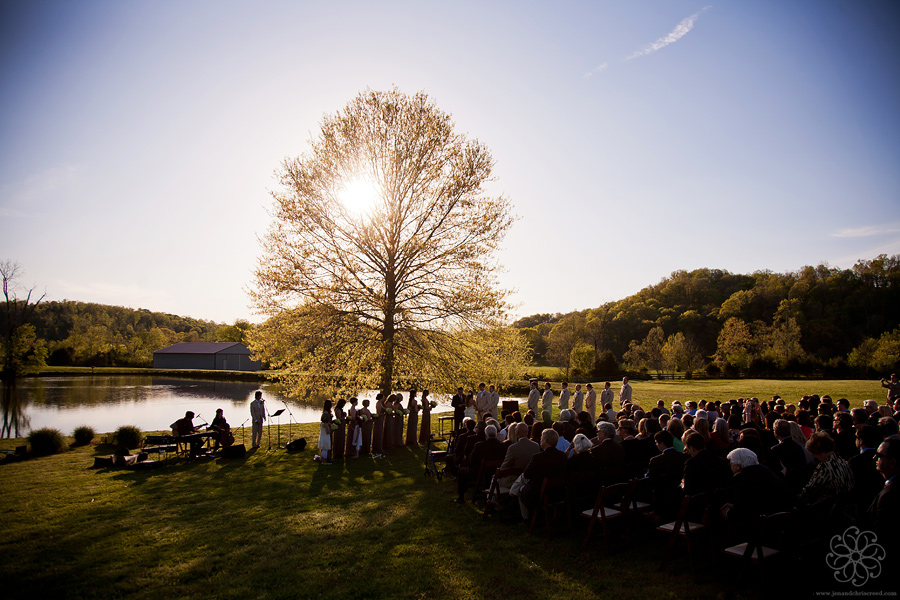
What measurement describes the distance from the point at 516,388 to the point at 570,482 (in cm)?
2906

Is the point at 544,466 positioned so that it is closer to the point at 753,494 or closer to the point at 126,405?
the point at 753,494

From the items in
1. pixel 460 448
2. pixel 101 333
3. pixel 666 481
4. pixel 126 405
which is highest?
pixel 101 333

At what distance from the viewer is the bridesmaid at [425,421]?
1635 centimetres

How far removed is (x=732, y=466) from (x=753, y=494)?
0.33 meters

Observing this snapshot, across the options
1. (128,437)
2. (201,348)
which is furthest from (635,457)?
(201,348)

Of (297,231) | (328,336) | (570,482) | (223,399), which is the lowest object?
(223,399)

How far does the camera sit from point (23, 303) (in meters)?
47.3

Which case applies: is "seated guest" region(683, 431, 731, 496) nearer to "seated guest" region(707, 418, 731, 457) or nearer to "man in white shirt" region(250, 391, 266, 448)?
"seated guest" region(707, 418, 731, 457)

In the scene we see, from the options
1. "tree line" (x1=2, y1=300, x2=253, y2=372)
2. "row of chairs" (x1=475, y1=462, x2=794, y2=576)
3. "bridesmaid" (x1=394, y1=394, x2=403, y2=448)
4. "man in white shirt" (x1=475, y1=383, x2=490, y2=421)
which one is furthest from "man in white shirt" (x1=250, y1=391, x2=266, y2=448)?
"tree line" (x1=2, y1=300, x2=253, y2=372)

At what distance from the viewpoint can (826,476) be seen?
16.6ft

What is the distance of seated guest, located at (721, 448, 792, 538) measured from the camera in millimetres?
5043

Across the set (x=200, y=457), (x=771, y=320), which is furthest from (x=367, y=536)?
(x=771, y=320)

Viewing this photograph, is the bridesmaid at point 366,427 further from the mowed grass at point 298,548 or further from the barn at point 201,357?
the barn at point 201,357

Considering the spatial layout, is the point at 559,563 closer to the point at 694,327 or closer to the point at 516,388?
the point at 516,388
